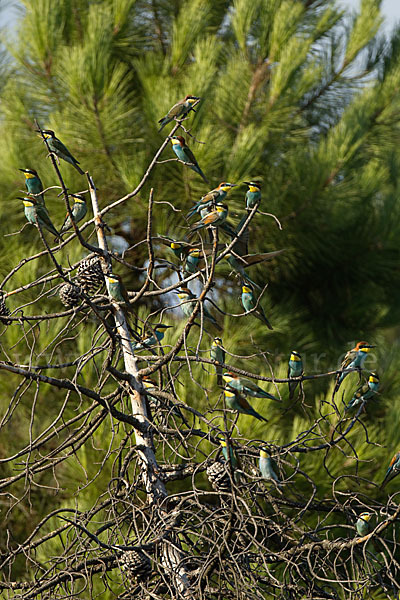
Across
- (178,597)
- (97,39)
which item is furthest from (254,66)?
(178,597)

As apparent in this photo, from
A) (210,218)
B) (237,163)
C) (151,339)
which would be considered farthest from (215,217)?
(237,163)

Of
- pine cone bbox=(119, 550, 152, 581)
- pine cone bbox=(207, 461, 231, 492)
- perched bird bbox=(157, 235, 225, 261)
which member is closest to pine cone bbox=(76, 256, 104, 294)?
perched bird bbox=(157, 235, 225, 261)

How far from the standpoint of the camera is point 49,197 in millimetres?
3529

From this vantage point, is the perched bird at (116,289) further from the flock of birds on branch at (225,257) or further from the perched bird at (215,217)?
the perched bird at (215,217)

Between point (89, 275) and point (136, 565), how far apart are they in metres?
0.68

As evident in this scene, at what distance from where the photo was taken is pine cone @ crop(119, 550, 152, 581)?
1.42 m

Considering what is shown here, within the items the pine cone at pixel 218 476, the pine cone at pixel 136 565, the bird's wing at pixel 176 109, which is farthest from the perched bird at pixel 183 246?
the pine cone at pixel 136 565

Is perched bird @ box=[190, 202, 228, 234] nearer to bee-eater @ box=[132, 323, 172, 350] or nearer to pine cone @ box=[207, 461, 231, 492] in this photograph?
bee-eater @ box=[132, 323, 172, 350]

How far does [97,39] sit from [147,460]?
8.45 ft

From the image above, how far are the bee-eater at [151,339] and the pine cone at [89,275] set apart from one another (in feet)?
0.62

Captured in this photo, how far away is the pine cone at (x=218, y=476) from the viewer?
1461mm

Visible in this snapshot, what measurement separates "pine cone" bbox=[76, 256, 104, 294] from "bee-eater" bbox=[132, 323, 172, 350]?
0.19 meters

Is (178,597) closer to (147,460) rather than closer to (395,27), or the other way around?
(147,460)

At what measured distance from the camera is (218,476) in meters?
1.46
